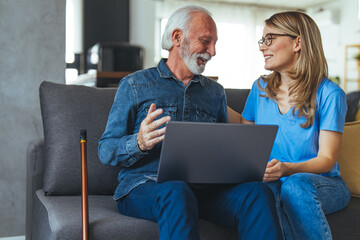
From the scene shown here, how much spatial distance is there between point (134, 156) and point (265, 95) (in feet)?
2.05

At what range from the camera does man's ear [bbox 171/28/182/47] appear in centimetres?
170

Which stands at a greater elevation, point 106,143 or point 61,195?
point 106,143

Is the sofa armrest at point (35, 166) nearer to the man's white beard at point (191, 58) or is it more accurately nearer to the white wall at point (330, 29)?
the man's white beard at point (191, 58)

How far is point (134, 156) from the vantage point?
147 centimetres

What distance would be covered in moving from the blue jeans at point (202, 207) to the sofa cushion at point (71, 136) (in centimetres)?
28

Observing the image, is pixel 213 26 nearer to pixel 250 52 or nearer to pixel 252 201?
pixel 252 201

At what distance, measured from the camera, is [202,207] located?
58.3 inches

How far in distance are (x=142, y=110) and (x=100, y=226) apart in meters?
0.46

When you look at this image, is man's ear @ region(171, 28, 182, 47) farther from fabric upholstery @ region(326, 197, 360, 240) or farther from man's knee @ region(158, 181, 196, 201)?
fabric upholstery @ region(326, 197, 360, 240)

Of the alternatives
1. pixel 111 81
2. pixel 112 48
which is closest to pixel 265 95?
pixel 111 81

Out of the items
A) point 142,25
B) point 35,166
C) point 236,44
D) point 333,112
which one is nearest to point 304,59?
point 333,112

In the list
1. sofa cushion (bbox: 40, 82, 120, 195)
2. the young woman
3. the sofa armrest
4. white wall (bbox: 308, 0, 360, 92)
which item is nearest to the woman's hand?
the young woman

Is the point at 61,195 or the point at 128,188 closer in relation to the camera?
the point at 128,188

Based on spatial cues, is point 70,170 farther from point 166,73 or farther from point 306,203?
point 306,203
